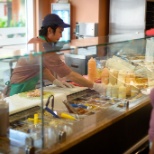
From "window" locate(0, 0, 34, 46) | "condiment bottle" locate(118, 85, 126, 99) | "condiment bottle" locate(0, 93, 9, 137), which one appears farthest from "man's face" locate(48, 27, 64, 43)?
"window" locate(0, 0, 34, 46)

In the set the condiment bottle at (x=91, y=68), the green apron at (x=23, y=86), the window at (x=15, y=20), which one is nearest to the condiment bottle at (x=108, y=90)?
the condiment bottle at (x=91, y=68)

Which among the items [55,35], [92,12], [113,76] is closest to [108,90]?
[113,76]

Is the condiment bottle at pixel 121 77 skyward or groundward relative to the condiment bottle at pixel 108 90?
skyward

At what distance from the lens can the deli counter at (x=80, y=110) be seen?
1696 mm

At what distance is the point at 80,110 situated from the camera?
86.2 inches

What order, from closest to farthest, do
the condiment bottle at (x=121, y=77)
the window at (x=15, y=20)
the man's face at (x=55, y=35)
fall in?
1. the condiment bottle at (x=121, y=77)
2. the man's face at (x=55, y=35)
3. the window at (x=15, y=20)

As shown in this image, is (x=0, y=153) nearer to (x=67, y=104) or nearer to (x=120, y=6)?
(x=67, y=104)

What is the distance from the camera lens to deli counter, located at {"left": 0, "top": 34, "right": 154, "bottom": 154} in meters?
1.70

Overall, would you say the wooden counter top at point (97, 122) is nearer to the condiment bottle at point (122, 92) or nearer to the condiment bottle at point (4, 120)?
the condiment bottle at point (122, 92)

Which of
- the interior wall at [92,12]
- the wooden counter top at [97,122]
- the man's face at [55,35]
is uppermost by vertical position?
the interior wall at [92,12]

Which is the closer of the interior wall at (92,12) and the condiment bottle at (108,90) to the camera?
the condiment bottle at (108,90)

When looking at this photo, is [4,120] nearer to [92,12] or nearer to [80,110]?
[80,110]

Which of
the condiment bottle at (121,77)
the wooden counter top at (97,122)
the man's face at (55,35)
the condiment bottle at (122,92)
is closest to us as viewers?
the wooden counter top at (97,122)

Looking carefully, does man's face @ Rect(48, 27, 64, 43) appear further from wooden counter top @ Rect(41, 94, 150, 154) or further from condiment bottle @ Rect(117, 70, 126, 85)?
wooden counter top @ Rect(41, 94, 150, 154)
